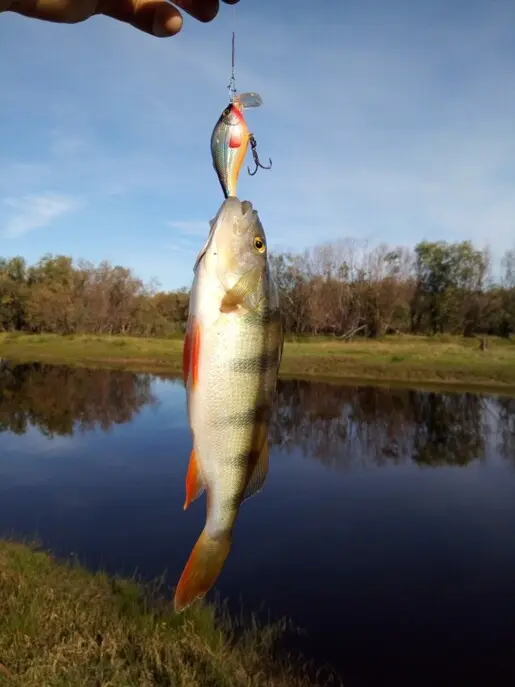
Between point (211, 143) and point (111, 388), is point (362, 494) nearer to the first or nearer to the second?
point (211, 143)

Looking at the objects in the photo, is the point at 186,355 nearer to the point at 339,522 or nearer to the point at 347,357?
the point at 339,522

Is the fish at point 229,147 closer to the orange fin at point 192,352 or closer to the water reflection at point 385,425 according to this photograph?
the orange fin at point 192,352

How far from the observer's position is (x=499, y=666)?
707 cm

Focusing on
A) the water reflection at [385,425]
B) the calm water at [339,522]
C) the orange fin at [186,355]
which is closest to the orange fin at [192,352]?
the orange fin at [186,355]

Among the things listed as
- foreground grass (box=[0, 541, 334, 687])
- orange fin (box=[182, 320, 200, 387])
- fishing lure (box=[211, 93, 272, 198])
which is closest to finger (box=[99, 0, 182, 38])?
fishing lure (box=[211, 93, 272, 198])

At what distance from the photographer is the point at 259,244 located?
1.75 meters

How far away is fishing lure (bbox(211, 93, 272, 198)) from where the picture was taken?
6.02 feet

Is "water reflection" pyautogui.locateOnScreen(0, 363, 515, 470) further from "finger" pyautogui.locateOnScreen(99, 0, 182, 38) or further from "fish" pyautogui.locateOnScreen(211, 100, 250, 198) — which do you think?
"fish" pyautogui.locateOnScreen(211, 100, 250, 198)

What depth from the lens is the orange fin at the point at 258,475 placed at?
6.07 feet

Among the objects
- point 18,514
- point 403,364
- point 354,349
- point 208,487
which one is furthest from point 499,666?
point 354,349

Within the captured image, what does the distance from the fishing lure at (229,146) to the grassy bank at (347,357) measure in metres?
27.0

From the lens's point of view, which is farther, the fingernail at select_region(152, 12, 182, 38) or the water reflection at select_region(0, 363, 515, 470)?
the water reflection at select_region(0, 363, 515, 470)

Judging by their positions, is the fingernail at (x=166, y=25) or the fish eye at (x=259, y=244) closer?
the fish eye at (x=259, y=244)

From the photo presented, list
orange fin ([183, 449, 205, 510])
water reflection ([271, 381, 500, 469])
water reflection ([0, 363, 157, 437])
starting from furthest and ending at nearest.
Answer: water reflection ([0, 363, 157, 437]) < water reflection ([271, 381, 500, 469]) < orange fin ([183, 449, 205, 510])
